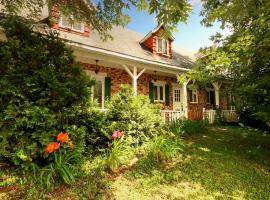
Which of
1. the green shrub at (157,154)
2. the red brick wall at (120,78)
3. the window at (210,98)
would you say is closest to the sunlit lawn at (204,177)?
the green shrub at (157,154)

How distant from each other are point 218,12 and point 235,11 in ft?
2.32

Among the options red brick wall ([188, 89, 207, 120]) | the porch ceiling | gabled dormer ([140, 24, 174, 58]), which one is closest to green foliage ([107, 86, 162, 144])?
the porch ceiling

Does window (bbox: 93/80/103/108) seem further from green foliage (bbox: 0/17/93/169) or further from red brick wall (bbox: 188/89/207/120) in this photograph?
red brick wall (bbox: 188/89/207/120)

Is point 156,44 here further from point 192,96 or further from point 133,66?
point 192,96

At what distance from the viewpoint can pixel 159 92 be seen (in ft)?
44.0

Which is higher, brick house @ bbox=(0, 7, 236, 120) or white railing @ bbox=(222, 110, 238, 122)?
brick house @ bbox=(0, 7, 236, 120)

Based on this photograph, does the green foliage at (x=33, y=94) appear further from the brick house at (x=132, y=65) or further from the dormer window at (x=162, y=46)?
the dormer window at (x=162, y=46)

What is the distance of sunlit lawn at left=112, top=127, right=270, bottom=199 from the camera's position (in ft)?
12.9

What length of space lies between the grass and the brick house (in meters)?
3.48

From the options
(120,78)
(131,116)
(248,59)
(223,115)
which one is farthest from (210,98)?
(131,116)

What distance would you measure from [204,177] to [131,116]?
2.54m

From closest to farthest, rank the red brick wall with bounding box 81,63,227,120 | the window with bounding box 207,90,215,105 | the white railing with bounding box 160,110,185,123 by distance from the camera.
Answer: the white railing with bounding box 160,110,185,123 < the red brick wall with bounding box 81,63,227,120 < the window with bounding box 207,90,215,105

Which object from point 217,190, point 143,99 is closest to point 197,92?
point 143,99

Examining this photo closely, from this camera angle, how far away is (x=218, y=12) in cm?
737
